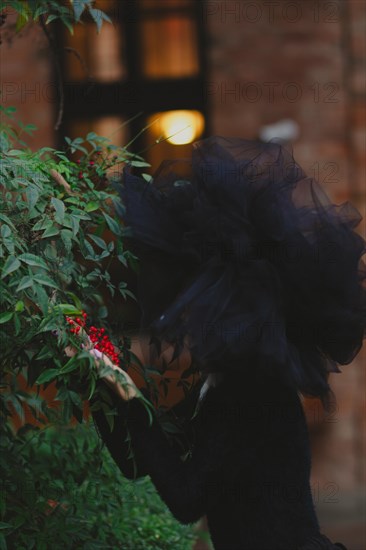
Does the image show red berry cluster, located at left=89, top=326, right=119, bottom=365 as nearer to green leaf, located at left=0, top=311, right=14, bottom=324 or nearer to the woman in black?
the woman in black

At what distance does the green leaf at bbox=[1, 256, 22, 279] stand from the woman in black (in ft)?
1.04

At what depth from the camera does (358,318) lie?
2453 millimetres

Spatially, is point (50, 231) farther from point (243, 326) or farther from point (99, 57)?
point (99, 57)

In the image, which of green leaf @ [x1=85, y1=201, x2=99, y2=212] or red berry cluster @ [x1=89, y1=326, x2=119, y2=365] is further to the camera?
green leaf @ [x1=85, y1=201, x2=99, y2=212]

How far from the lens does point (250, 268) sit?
93.0 inches

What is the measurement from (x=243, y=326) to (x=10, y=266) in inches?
21.3

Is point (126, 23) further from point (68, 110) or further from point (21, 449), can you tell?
point (21, 449)

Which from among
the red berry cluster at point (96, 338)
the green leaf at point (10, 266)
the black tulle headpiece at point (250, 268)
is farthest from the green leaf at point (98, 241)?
the green leaf at point (10, 266)

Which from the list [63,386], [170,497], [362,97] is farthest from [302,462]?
[362,97]

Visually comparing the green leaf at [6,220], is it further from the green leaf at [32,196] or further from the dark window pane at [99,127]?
the dark window pane at [99,127]

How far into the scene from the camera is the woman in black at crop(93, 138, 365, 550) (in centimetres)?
233

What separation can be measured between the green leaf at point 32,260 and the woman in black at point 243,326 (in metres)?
0.25

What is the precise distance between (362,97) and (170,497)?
4.98 metres

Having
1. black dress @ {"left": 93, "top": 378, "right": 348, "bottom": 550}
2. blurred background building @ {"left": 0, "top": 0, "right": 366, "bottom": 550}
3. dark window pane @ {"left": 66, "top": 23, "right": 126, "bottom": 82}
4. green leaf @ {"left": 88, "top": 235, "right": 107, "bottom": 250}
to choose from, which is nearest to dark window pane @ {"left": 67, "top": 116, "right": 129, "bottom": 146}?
blurred background building @ {"left": 0, "top": 0, "right": 366, "bottom": 550}
